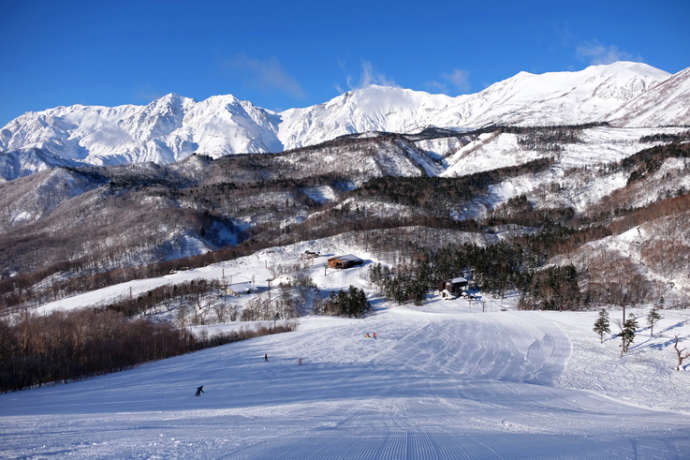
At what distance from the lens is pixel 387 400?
20.1 m

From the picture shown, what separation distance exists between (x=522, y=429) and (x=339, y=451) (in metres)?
7.57

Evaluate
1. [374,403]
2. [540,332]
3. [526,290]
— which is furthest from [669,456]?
[526,290]

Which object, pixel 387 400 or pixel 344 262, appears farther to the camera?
pixel 344 262

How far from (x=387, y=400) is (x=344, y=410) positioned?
347 cm

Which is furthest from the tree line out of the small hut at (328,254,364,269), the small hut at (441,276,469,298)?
the small hut at (328,254,364,269)

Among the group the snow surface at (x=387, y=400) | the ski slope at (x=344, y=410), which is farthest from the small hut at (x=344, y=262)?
the ski slope at (x=344, y=410)

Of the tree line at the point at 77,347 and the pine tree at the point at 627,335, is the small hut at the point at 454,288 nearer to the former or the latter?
the pine tree at the point at 627,335

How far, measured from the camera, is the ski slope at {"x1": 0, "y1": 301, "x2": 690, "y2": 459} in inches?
451

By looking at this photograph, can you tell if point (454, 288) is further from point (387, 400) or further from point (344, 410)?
point (344, 410)

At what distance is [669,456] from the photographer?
11.3 meters

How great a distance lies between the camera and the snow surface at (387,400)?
11664 millimetres

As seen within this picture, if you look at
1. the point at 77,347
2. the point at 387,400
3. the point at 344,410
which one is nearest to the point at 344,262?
the point at 77,347

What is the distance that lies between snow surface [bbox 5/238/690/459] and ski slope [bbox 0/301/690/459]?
0.32 feet

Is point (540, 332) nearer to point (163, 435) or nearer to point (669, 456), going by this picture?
point (669, 456)
